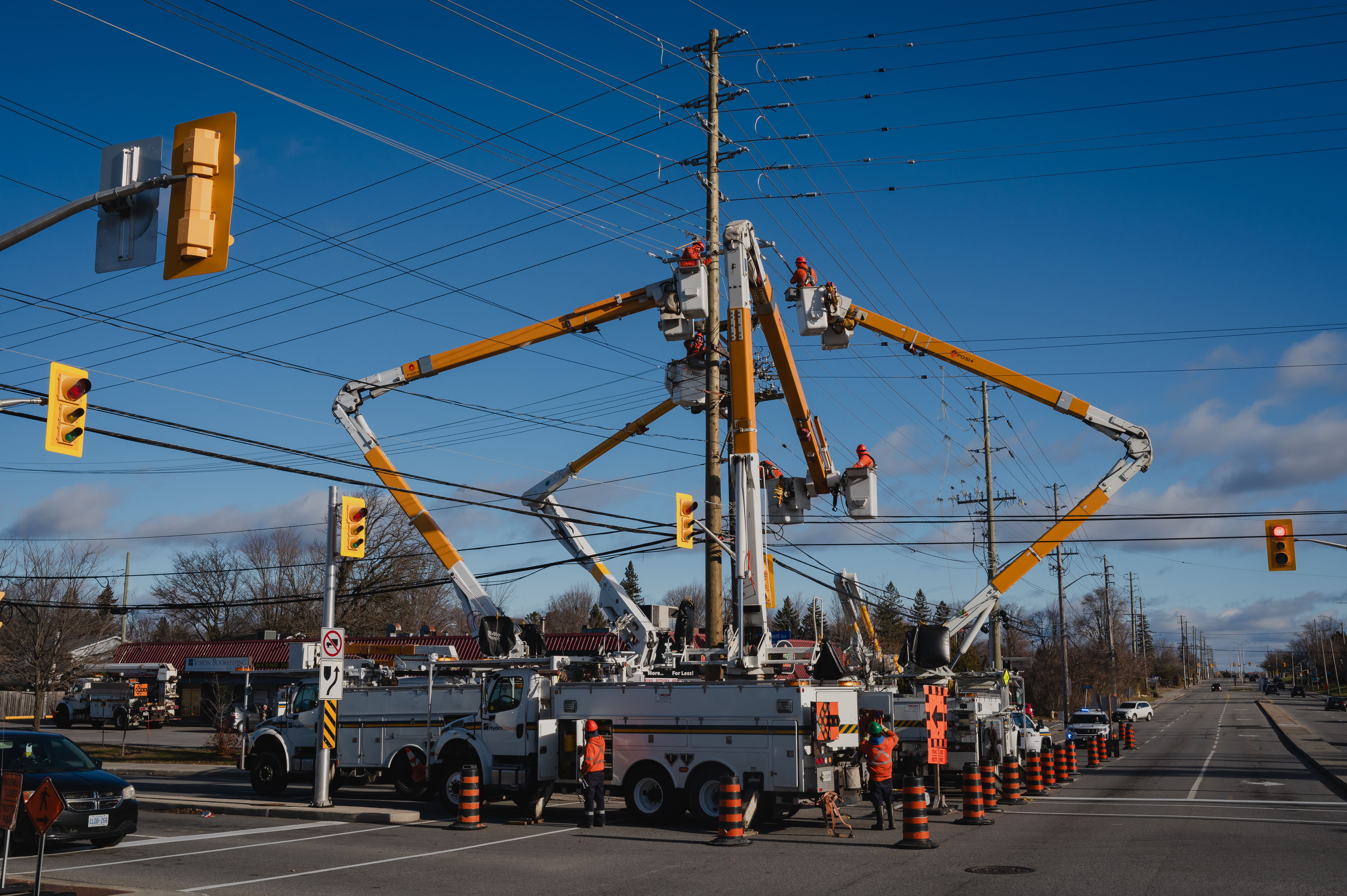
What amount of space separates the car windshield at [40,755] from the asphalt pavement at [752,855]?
1.13 meters

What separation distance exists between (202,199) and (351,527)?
11652 millimetres

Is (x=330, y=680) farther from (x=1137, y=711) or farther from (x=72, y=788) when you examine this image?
(x=1137, y=711)

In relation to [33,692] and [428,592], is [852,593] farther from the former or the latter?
[428,592]

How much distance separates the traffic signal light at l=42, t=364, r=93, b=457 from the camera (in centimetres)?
1176

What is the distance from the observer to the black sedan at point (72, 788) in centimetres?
1368

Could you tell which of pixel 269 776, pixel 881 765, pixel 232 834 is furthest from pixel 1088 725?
pixel 232 834

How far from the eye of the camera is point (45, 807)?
10141 millimetres

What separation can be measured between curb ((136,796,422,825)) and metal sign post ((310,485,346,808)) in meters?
0.44

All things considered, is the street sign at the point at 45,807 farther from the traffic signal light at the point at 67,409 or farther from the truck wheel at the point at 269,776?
the truck wheel at the point at 269,776

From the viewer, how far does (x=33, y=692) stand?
4650 centimetres

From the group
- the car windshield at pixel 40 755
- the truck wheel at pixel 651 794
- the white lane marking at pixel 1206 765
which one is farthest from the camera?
the white lane marking at pixel 1206 765

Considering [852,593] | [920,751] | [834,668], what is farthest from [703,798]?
[852,593]

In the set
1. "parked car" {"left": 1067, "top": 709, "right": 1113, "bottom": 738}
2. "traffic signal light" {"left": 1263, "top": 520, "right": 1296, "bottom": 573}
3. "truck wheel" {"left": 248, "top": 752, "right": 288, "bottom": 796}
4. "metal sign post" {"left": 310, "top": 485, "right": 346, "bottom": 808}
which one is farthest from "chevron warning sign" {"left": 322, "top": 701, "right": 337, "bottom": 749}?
"parked car" {"left": 1067, "top": 709, "right": 1113, "bottom": 738}

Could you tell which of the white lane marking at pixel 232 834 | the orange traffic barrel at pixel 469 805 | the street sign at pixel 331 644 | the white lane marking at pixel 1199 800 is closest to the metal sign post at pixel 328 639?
the street sign at pixel 331 644
